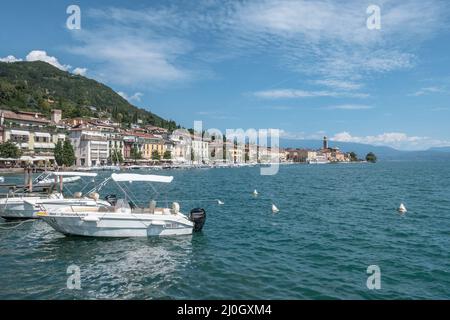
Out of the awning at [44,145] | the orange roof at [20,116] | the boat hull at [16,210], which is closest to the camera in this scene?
the boat hull at [16,210]

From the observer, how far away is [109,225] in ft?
68.9

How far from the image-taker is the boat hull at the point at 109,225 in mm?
20844

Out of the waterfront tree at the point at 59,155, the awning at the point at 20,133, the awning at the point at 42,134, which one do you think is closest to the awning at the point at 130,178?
the waterfront tree at the point at 59,155

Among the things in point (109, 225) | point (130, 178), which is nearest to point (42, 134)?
point (130, 178)

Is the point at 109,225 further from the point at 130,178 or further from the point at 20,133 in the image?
the point at 20,133

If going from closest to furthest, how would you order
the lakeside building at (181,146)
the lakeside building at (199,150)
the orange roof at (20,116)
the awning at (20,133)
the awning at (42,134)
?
the awning at (20,133), the orange roof at (20,116), the awning at (42,134), the lakeside building at (181,146), the lakeside building at (199,150)

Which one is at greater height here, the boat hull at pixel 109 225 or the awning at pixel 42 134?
the awning at pixel 42 134

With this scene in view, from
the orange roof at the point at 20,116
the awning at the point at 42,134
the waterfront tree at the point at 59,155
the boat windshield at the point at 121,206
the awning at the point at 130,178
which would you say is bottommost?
the boat windshield at the point at 121,206

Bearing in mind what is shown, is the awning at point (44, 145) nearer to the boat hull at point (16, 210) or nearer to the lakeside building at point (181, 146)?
the lakeside building at point (181, 146)

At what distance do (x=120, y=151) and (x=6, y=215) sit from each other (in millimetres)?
119318

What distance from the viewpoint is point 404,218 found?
29938 mm

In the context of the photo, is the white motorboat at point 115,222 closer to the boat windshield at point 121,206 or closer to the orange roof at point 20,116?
the boat windshield at point 121,206

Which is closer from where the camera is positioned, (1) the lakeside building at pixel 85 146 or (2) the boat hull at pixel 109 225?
(2) the boat hull at pixel 109 225

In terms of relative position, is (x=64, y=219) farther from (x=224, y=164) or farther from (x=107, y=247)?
(x=224, y=164)
